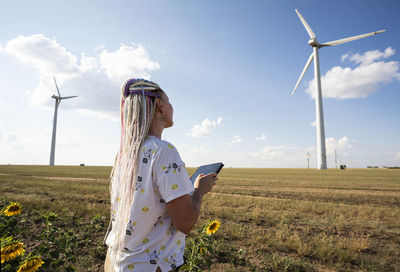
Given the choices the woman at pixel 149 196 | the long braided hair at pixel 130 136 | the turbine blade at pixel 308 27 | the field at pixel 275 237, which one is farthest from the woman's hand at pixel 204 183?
the turbine blade at pixel 308 27

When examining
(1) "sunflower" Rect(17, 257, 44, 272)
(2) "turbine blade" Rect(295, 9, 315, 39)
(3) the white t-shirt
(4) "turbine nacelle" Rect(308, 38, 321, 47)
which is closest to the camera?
(3) the white t-shirt

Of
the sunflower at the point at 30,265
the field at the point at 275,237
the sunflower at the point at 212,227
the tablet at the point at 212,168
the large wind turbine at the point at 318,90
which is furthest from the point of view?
the large wind turbine at the point at 318,90

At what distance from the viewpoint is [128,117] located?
161 cm

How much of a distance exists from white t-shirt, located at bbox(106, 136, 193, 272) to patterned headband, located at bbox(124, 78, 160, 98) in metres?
0.34

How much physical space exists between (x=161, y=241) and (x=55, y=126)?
9505cm

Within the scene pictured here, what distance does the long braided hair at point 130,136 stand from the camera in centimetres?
154

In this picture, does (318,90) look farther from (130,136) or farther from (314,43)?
(130,136)

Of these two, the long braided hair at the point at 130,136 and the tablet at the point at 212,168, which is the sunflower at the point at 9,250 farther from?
the tablet at the point at 212,168

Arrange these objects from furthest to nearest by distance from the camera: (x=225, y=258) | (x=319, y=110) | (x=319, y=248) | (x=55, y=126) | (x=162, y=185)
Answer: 1. (x=55, y=126)
2. (x=319, y=110)
3. (x=319, y=248)
4. (x=225, y=258)
5. (x=162, y=185)

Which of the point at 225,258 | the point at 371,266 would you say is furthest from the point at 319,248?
the point at 225,258

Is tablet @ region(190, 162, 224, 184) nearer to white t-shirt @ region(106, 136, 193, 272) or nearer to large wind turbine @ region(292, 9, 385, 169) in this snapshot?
white t-shirt @ region(106, 136, 193, 272)

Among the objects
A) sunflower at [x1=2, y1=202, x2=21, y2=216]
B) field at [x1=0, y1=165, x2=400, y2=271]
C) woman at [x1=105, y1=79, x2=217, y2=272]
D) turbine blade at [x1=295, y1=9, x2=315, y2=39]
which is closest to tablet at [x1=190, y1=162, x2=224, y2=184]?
woman at [x1=105, y1=79, x2=217, y2=272]

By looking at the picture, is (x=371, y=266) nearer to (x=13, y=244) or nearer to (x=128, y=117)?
(x=128, y=117)

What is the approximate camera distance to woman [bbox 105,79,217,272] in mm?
1426
